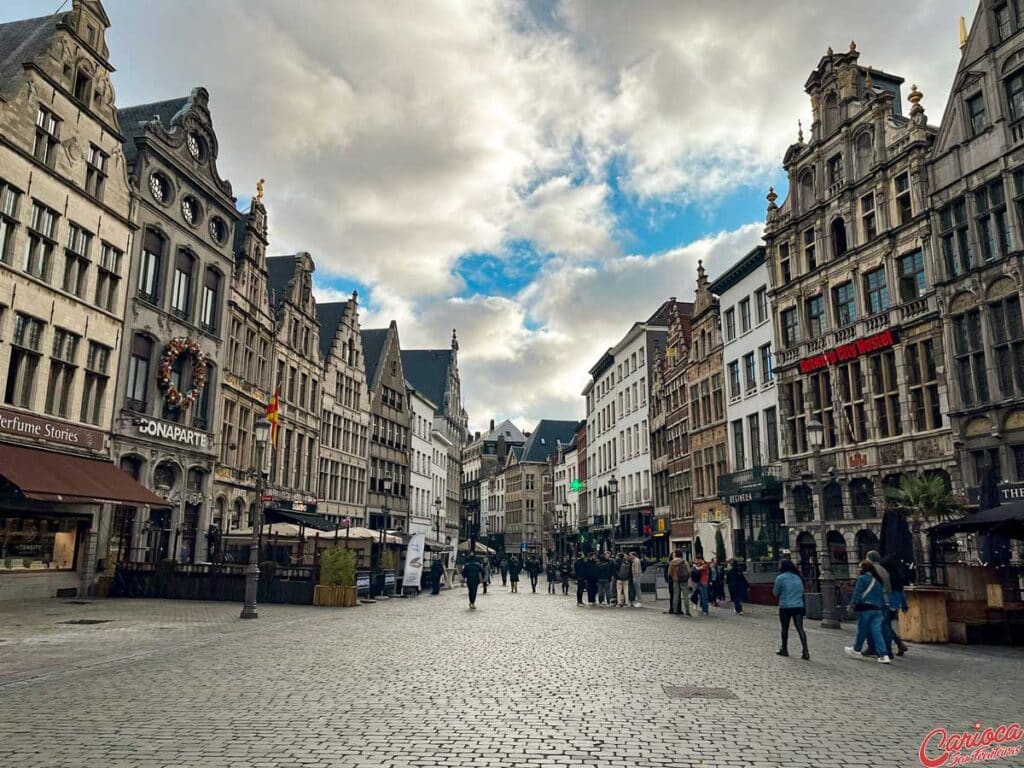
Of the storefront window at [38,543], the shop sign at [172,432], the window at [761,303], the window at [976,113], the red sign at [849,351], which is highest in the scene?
the window at [976,113]

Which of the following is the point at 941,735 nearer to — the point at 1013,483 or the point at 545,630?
the point at 545,630

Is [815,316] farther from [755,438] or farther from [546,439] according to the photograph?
[546,439]

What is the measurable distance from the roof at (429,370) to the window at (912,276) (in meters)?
62.2

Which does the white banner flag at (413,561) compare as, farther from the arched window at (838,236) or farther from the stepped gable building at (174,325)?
the arched window at (838,236)

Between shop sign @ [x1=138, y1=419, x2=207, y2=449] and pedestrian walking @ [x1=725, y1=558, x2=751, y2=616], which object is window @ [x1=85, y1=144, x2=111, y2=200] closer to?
shop sign @ [x1=138, y1=419, x2=207, y2=449]

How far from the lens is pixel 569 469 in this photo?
9538 centimetres

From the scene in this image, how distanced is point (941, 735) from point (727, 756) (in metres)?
2.52

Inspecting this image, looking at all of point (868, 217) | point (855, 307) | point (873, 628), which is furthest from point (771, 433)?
point (873, 628)

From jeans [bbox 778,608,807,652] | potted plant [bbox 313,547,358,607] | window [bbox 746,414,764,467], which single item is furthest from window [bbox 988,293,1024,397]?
potted plant [bbox 313,547,358,607]

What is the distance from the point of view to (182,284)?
106 feet

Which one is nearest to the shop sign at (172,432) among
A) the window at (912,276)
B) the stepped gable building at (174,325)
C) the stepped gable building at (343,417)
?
the stepped gable building at (174,325)

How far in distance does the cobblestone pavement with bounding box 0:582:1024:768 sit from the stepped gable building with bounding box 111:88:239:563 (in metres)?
13.4

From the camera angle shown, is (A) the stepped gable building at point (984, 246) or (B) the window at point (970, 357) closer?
(A) the stepped gable building at point (984, 246)

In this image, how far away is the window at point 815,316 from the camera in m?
35.4
